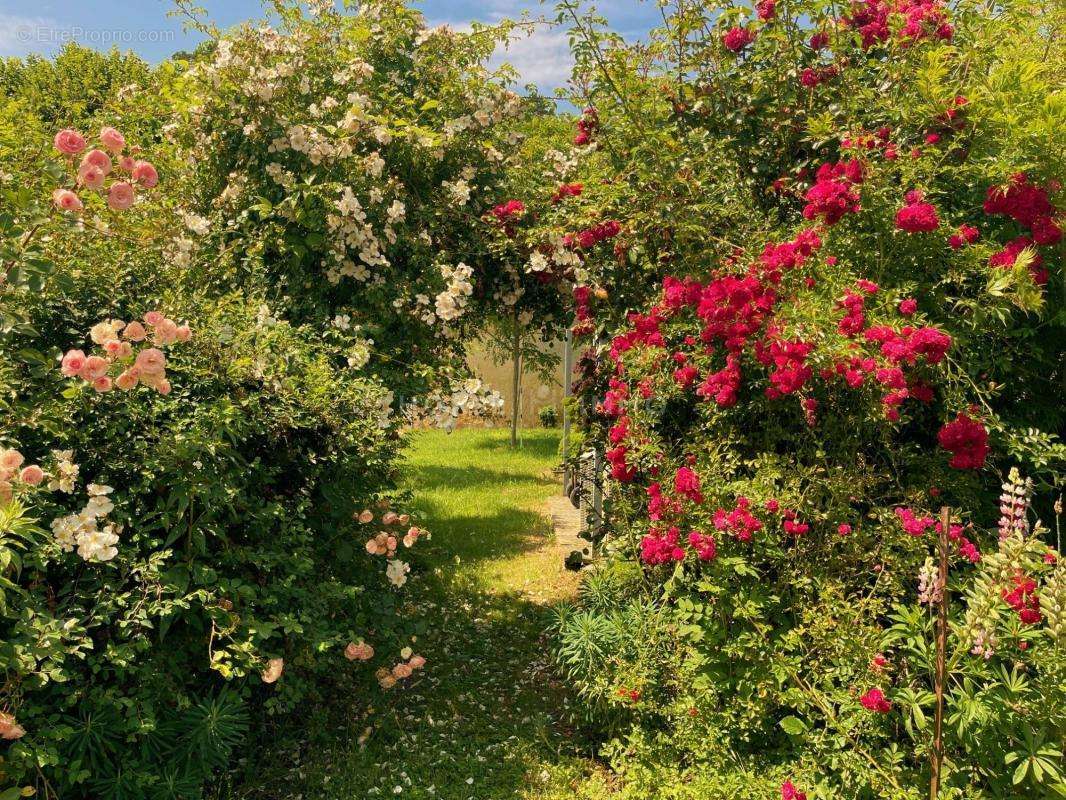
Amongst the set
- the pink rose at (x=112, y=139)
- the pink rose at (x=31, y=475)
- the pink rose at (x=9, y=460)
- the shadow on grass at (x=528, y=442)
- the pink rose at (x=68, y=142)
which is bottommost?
the shadow on grass at (x=528, y=442)

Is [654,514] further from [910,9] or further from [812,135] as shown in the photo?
[910,9]

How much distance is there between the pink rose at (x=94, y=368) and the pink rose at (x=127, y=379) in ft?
0.18

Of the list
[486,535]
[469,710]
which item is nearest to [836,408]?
[469,710]

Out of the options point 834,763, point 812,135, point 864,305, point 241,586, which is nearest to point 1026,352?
point 864,305

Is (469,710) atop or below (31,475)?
below

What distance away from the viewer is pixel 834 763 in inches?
104

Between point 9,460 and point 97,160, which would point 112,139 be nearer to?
point 97,160

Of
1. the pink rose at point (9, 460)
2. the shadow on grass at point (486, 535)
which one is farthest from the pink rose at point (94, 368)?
the shadow on grass at point (486, 535)

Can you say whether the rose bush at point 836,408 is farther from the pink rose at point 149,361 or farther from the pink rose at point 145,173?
the pink rose at point 145,173

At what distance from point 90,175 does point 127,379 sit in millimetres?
636

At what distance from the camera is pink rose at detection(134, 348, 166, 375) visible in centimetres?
233

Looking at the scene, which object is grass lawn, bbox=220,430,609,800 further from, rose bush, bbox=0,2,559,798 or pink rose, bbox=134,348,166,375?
pink rose, bbox=134,348,166,375

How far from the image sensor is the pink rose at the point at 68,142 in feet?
7.61

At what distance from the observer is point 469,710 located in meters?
3.79
